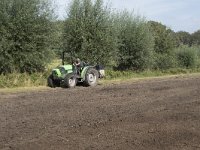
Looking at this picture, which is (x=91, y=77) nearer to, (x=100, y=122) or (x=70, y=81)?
(x=70, y=81)

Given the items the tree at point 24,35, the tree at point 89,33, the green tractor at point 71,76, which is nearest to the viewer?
the green tractor at point 71,76

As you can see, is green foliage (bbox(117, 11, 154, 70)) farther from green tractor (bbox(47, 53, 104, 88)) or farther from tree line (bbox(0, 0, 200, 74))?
green tractor (bbox(47, 53, 104, 88))

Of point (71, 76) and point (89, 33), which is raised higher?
point (89, 33)

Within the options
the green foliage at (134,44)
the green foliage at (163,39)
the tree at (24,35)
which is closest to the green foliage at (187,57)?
the green foliage at (163,39)

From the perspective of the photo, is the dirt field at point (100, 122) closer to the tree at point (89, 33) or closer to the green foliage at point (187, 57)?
the tree at point (89, 33)

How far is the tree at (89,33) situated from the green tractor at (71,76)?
18.2ft

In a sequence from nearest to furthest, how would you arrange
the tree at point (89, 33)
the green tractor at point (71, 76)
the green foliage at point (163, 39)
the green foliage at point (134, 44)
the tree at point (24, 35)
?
the green tractor at point (71, 76) → the tree at point (24, 35) → the tree at point (89, 33) → the green foliage at point (134, 44) → the green foliage at point (163, 39)

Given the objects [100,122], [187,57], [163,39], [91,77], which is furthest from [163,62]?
[100,122]

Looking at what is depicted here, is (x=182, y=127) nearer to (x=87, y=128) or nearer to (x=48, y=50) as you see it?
(x=87, y=128)

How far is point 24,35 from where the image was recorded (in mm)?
25328

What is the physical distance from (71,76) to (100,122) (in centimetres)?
1072

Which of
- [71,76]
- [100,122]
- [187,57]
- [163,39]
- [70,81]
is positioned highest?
[163,39]

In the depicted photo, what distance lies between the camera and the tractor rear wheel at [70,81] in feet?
73.7

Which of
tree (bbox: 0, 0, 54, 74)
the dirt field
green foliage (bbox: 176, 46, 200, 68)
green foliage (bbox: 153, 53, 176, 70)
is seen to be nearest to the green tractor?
tree (bbox: 0, 0, 54, 74)
